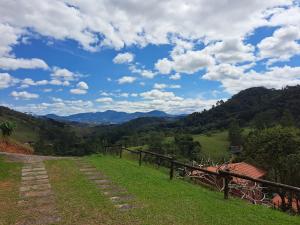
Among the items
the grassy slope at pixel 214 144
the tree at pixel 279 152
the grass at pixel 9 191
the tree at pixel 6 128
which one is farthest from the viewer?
the grassy slope at pixel 214 144

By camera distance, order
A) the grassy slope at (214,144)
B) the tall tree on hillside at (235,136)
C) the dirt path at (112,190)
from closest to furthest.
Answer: the dirt path at (112,190)
the grassy slope at (214,144)
the tall tree on hillside at (235,136)

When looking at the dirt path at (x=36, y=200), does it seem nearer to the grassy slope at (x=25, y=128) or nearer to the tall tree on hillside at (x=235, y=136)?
the tall tree on hillside at (x=235, y=136)

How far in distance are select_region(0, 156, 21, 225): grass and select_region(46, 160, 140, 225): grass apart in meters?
1.20

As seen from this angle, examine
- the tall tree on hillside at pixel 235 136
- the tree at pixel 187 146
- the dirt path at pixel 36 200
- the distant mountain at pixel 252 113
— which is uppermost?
the distant mountain at pixel 252 113

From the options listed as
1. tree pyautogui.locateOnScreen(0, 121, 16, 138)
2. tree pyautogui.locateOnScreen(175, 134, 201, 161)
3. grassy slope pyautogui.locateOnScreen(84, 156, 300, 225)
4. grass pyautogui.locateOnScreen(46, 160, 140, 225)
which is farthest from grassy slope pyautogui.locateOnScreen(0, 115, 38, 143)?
grassy slope pyautogui.locateOnScreen(84, 156, 300, 225)

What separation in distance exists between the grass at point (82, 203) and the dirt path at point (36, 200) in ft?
0.73

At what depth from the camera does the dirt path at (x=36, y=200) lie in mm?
8250

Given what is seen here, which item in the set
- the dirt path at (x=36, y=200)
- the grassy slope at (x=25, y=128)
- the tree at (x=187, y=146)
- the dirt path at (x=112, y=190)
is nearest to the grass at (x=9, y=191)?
the dirt path at (x=36, y=200)

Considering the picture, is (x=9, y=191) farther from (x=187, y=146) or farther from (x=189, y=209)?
(x=187, y=146)

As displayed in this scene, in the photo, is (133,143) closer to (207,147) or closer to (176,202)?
(207,147)

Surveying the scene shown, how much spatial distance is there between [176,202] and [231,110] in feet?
611

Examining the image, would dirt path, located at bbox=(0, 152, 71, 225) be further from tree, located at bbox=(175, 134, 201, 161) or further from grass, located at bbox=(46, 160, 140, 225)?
tree, located at bbox=(175, 134, 201, 161)

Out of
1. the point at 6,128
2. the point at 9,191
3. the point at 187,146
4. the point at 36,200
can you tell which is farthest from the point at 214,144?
the point at 36,200

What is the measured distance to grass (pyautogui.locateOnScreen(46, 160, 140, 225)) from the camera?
8.18 meters
